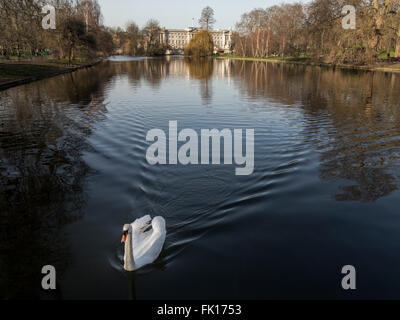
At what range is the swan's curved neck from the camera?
534 cm

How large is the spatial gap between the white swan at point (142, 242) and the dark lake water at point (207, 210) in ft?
0.74

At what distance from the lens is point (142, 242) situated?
6.02m

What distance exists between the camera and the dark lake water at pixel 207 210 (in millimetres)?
5516

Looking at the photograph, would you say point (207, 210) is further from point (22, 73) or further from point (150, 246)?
point (22, 73)

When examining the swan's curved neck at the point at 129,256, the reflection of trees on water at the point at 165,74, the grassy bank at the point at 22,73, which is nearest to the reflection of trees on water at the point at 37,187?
the swan's curved neck at the point at 129,256

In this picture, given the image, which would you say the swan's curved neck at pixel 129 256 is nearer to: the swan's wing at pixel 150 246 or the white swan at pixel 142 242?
the white swan at pixel 142 242

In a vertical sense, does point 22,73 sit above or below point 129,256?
above

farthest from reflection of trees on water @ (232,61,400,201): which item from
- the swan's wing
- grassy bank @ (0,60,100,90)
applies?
grassy bank @ (0,60,100,90)

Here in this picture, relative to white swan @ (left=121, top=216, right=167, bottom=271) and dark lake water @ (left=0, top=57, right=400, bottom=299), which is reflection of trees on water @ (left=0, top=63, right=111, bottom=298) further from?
white swan @ (left=121, top=216, right=167, bottom=271)

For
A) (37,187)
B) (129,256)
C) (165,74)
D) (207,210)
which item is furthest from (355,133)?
(165,74)

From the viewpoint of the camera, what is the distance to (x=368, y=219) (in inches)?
296

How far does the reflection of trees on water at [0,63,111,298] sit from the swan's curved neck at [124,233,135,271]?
1.24 m

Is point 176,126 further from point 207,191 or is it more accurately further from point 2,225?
point 2,225

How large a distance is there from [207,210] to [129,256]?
108 inches
